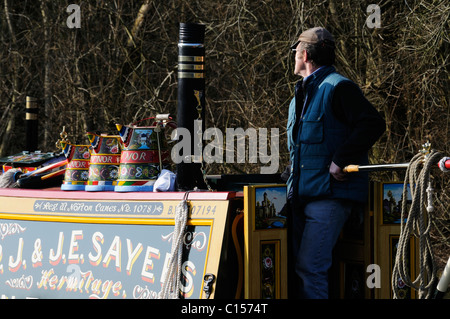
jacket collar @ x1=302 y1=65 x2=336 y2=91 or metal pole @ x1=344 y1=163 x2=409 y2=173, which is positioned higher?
jacket collar @ x1=302 y1=65 x2=336 y2=91

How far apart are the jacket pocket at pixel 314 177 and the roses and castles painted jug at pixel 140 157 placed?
3.14 feet

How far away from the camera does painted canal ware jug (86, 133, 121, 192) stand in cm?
509

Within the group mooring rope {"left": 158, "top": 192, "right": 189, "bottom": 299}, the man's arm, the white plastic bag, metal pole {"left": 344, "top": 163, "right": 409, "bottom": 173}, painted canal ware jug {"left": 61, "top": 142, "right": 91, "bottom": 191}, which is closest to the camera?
metal pole {"left": 344, "top": 163, "right": 409, "bottom": 173}

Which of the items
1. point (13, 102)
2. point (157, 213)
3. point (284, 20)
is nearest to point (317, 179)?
point (157, 213)

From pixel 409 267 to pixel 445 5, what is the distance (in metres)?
3.86

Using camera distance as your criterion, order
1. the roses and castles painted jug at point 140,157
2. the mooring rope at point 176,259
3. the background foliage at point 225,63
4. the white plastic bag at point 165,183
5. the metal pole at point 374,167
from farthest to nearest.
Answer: the background foliage at point 225,63
the roses and castles painted jug at point 140,157
the white plastic bag at point 165,183
the mooring rope at point 176,259
the metal pole at point 374,167

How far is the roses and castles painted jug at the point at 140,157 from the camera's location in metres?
4.93

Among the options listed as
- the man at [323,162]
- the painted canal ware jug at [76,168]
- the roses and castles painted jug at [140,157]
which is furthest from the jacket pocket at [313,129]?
the painted canal ware jug at [76,168]

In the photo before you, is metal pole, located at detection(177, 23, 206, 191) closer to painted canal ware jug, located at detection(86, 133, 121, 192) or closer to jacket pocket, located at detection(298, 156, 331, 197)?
painted canal ware jug, located at detection(86, 133, 121, 192)

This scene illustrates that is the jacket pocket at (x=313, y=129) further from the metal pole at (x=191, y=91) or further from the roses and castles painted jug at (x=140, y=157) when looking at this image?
the roses and castles painted jug at (x=140, y=157)

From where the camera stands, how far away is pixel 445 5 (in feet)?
25.5

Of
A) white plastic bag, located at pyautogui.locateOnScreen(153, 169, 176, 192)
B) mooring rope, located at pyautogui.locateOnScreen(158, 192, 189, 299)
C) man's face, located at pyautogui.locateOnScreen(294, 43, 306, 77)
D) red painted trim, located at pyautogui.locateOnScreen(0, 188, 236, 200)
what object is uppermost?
man's face, located at pyautogui.locateOnScreen(294, 43, 306, 77)

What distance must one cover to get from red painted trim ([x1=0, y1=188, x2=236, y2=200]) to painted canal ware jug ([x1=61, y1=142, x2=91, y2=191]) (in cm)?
10

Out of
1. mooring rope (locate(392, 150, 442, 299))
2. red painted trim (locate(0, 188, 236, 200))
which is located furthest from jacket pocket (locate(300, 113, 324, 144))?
mooring rope (locate(392, 150, 442, 299))
